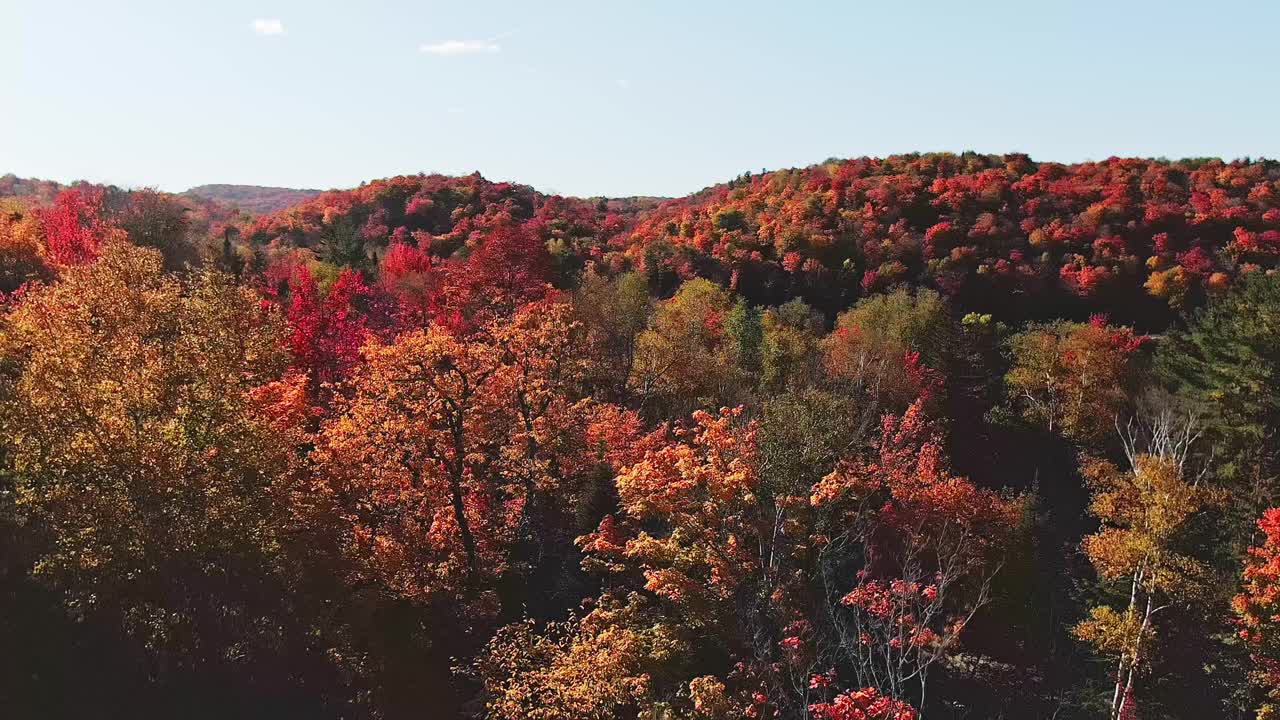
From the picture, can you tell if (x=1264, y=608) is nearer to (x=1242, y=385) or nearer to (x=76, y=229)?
(x=1242, y=385)

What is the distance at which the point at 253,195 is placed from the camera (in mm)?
179000

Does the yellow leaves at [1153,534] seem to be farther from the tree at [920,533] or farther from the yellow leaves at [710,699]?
the yellow leaves at [710,699]

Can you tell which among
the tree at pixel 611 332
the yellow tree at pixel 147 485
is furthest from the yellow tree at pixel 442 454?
the tree at pixel 611 332

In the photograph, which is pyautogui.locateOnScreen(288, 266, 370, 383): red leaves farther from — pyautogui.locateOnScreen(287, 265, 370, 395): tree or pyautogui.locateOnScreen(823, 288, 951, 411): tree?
pyautogui.locateOnScreen(823, 288, 951, 411): tree

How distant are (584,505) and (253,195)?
576ft

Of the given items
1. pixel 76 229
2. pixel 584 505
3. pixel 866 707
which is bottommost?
pixel 584 505

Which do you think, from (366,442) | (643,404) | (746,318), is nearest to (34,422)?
(366,442)

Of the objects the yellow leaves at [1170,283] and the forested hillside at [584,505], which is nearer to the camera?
the forested hillside at [584,505]

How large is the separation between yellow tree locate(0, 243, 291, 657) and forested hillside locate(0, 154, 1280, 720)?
80 mm

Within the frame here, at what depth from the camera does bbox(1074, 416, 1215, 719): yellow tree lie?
25.3 m

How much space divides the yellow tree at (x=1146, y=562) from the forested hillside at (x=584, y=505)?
0.47 feet

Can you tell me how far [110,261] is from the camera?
3027cm

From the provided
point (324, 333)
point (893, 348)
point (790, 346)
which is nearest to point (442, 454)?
point (324, 333)

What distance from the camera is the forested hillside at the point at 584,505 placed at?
18.1 metres
